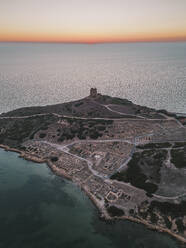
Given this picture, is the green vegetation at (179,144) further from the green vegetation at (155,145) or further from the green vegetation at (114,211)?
the green vegetation at (114,211)

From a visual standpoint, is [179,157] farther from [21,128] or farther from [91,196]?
[21,128]

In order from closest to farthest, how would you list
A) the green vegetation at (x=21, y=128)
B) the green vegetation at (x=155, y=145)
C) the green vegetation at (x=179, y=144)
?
the green vegetation at (x=179, y=144), the green vegetation at (x=155, y=145), the green vegetation at (x=21, y=128)

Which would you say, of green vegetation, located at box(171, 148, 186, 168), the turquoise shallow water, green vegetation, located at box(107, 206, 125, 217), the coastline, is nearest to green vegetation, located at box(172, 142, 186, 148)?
green vegetation, located at box(171, 148, 186, 168)

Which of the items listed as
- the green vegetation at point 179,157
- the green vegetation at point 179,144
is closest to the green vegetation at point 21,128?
the green vegetation at point 179,144

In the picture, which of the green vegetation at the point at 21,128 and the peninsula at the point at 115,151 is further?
the green vegetation at the point at 21,128

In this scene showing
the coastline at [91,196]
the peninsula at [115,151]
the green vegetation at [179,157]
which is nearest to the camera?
the coastline at [91,196]

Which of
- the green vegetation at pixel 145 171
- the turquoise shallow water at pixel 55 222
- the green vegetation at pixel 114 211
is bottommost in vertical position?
the turquoise shallow water at pixel 55 222
